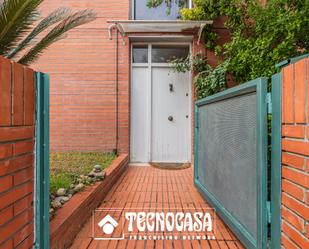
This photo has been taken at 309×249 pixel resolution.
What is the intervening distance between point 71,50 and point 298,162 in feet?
19.4

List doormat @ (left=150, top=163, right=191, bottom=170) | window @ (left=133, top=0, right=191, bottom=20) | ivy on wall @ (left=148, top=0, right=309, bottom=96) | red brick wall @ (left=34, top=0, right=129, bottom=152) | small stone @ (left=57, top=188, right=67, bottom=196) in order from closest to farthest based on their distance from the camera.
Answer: small stone @ (left=57, top=188, right=67, bottom=196) → ivy on wall @ (left=148, top=0, right=309, bottom=96) → doormat @ (left=150, top=163, right=191, bottom=170) → red brick wall @ (left=34, top=0, right=129, bottom=152) → window @ (left=133, top=0, right=191, bottom=20)

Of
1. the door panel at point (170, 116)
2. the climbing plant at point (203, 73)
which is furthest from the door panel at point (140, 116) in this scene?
the climbing plant at point (203, 73)

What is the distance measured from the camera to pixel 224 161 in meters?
2.85

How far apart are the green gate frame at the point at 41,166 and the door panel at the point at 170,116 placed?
4793 mm

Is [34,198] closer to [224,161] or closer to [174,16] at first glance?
[224,161]

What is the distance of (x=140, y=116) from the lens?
6578mm

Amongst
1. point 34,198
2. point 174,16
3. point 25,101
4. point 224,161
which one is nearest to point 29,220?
point 34,198

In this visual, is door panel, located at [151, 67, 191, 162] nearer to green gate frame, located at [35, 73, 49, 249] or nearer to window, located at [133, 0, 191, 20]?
window, located at [133, 0, 191, 20]

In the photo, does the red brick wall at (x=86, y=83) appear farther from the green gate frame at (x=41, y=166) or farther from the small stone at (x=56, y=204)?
the green gate frame at (x=41, y=166)

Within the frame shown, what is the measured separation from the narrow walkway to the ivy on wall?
2.16 meters

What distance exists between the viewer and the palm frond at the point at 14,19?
8.54 feet

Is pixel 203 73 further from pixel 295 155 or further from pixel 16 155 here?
pixel 16 155

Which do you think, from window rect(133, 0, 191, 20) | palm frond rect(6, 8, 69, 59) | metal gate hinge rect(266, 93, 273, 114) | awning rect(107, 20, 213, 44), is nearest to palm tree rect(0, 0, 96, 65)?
palm frond rect(6, 8, 69, 59)

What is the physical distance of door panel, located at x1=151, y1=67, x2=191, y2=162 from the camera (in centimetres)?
654
